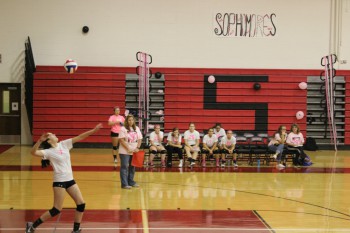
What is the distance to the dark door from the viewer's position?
2039cm

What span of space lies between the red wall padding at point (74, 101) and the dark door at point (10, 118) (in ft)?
3.42

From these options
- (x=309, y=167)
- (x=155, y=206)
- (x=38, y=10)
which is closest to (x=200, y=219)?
(x=155, y=206)

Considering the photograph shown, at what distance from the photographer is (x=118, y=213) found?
9.06m

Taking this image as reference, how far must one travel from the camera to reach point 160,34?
797 inches

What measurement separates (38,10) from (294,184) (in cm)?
1258

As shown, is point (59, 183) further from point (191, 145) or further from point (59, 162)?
point (191, 145)

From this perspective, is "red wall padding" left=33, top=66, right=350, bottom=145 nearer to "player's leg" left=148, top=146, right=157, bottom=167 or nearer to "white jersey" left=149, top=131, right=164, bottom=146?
"white jersey" left=149, top=131, right=164, bottom=146

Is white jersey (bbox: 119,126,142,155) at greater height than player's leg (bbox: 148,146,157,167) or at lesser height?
greater

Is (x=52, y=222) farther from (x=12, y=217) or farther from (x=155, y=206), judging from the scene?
(x=155, y=206)

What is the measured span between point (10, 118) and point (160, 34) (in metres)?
6.84

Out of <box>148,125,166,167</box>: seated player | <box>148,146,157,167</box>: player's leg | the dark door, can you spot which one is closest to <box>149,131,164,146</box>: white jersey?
<box>148,125,166,167</box>: seated player

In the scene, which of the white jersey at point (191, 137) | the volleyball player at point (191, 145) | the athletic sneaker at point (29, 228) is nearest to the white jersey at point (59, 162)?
the athletic sneaker at point (29, 228)

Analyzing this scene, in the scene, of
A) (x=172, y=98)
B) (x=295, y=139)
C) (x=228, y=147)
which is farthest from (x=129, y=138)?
(x=172, y=98)

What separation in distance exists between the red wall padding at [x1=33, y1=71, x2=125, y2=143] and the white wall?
0.74m
